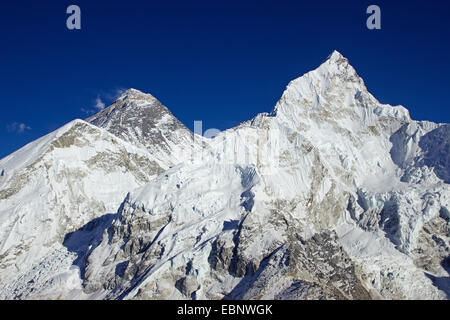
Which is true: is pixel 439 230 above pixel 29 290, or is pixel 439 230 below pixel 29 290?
above

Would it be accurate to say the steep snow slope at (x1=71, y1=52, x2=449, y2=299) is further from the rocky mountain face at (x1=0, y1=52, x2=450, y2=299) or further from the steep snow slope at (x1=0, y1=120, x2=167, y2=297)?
the steep snow slope at (x1=0, y1=120, x2=167, y2=297)

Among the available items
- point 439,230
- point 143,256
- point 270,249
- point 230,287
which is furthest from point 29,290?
point 439,230

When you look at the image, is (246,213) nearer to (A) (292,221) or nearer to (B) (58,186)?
(A) (292,221)

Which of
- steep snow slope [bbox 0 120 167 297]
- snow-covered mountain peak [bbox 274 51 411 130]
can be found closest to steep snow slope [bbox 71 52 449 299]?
snow-covered mountain peak [bbox 274 51 411 130]

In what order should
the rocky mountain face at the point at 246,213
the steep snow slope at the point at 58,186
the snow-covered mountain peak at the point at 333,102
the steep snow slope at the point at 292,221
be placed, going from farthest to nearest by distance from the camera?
the snow-covered mountain peak at the point at 333,102
the steep snow slope at the point at 58,186
the rocky mountain face at the point at 246,213
the steep snow slope at the point at 292,221

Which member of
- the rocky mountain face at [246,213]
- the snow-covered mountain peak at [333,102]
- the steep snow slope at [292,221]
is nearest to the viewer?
the steep snow slope at [292,221]

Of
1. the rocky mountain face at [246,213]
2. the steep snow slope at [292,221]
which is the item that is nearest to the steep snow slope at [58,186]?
the rocky mountain face at [246,213]

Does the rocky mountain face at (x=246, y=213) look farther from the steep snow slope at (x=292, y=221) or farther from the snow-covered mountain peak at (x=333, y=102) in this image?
the snow-covered mountain peak at (x=333, y=102)
